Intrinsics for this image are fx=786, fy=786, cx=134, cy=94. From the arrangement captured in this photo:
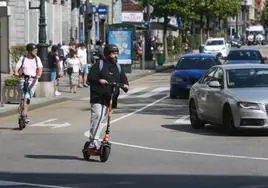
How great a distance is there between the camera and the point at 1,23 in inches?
1571

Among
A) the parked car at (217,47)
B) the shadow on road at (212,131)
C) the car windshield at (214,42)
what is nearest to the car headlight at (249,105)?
the shadow on road at (212,131)

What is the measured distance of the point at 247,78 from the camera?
1667 centimetres

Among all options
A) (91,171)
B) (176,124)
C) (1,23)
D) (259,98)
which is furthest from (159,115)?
(1,23)

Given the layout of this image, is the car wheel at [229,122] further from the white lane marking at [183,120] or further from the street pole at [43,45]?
the street pole at [43,45]

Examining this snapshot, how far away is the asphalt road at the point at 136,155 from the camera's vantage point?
1062cm

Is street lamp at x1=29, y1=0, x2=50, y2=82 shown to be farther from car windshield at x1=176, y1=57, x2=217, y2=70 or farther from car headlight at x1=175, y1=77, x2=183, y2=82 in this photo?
car windshield at x1=176, y1=57, x2=217, y2=70

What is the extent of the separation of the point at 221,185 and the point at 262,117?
214 inches

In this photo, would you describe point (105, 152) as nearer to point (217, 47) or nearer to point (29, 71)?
point (29, 71)

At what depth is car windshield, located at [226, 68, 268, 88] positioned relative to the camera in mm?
16453

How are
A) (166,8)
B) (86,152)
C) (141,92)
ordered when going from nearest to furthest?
(86,152) < (141,92) < (166,8)

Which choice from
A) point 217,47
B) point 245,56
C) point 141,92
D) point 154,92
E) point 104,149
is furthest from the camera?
point 217,47

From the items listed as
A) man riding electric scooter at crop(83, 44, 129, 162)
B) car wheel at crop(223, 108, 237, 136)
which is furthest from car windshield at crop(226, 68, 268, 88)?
man riding electric scooter at crop(83, 44, 129, 162)

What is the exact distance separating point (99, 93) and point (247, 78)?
206 inches

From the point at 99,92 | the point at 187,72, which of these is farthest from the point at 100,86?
the point at 187,72
